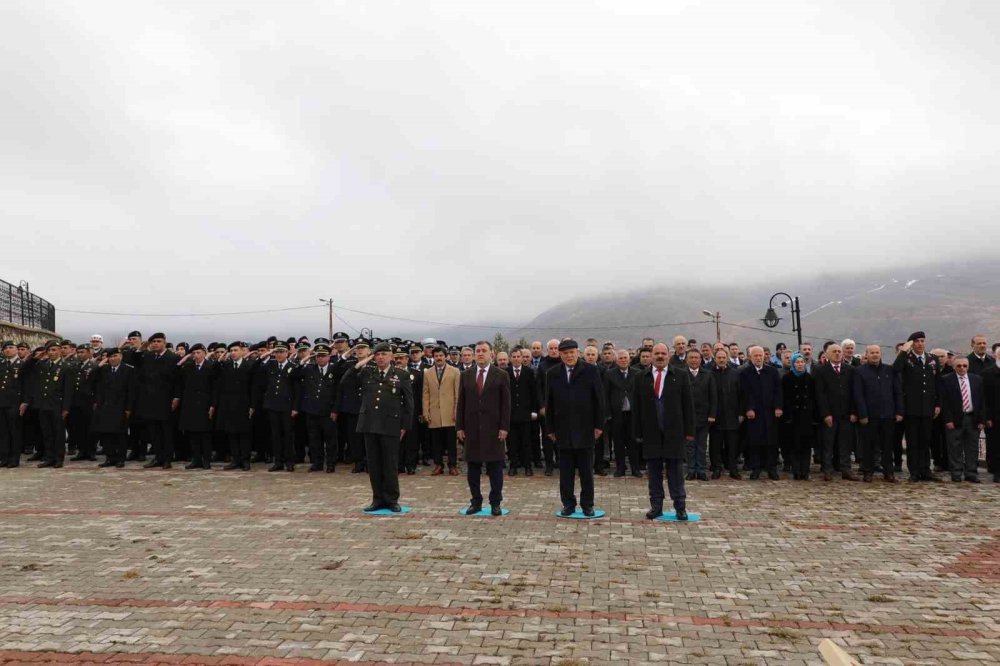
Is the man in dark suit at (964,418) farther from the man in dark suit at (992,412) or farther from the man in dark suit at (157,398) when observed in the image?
the man in dark suit at (157,398)

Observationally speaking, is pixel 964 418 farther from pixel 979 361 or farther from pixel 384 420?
pixel 384 420

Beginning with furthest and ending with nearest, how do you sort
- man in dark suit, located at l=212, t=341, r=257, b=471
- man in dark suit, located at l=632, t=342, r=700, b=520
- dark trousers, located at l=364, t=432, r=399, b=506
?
man in dark suit, located at l=212, t=341, r=257, b=471
dark trousers, located at l=364, t=432, r=399, b=506
man in dark suit, located at l=632, t=342, r=700, b=520

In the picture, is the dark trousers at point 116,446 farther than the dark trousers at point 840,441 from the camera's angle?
Yes

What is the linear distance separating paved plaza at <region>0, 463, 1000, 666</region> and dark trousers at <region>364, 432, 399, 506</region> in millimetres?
383

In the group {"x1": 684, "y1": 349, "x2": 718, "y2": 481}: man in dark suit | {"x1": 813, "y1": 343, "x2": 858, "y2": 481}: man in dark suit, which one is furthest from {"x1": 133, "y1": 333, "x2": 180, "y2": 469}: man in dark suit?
{"x1": 813, "y1": 343, "x2": 858, "y2": 481}: man in dark suit

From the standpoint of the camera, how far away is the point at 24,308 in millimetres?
24250

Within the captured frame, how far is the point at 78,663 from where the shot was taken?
14.2 feet

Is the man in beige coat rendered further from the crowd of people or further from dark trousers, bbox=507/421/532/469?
dark trousers, bbox=507/421/532/469

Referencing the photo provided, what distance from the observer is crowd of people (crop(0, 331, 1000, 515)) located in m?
9.62

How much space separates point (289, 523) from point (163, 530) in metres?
1.32

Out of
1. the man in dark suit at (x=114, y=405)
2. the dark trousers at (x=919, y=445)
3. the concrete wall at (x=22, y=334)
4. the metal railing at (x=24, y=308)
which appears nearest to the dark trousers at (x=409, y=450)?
the man in dark suit at (x=114, y=405)

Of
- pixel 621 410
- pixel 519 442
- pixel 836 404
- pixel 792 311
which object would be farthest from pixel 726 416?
pixel 792 311

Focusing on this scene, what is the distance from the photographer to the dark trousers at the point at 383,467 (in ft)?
29.9

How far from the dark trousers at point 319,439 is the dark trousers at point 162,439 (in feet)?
8.89
